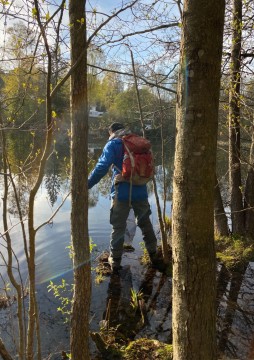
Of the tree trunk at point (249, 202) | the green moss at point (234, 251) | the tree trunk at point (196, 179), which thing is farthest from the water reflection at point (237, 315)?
the tree trunk at point (196, 179)

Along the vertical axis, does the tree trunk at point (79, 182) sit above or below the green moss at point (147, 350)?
above

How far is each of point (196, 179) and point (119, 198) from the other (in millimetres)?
3503

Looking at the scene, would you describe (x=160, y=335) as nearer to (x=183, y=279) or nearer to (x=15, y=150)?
(x=183, y=279)

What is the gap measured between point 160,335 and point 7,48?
10.4 feet

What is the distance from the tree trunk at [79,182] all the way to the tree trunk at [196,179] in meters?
0.97

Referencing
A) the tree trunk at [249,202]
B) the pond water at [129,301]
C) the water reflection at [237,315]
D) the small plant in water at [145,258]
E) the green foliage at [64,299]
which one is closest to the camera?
the water reflection at [237,315]

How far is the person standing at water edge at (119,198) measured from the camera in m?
4.77

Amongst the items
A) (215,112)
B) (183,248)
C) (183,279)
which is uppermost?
(215,112)

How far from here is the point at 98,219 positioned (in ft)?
28.9

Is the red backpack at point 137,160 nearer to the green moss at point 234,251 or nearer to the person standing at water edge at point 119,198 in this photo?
the person standing at water edge at point 119,198

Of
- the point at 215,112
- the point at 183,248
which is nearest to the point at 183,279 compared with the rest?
the point at 183,248

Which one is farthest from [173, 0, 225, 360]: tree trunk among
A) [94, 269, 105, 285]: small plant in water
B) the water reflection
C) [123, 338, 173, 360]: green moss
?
[94, 269, 105, 285]: small plant in water

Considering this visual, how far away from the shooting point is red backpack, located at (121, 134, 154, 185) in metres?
4.74

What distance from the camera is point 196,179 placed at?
1.56m
